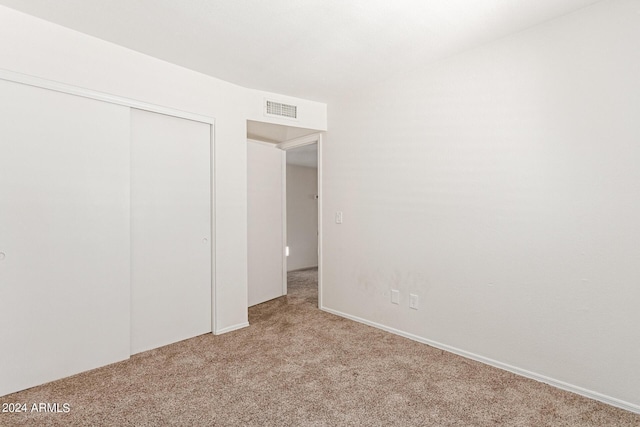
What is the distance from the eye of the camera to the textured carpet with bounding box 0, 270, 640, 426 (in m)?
1.78

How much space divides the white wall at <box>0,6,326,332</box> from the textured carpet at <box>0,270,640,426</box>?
0.71 metres

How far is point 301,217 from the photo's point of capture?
6699 mm

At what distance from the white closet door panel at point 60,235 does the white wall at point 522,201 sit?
86.4 inches

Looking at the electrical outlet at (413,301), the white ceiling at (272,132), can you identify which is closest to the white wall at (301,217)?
the white ceiling at (272,132)

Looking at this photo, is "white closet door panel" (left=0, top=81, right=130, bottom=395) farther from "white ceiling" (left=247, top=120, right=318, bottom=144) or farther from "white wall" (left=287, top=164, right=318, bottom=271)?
"white wall" (left=287, top=164, right=318, bottom=271)

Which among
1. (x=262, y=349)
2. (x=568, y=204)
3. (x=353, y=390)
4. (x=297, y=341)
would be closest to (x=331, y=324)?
(x=297, y=341)

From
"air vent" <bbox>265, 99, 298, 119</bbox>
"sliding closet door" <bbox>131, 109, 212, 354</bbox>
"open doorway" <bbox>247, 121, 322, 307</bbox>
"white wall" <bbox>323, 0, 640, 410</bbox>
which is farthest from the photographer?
"open doorway" <bbox>247, 121, 322, 307</bbox>

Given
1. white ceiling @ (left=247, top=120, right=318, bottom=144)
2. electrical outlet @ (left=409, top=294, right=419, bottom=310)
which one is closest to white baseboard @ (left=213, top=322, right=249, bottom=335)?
electrical outlet @ (left=409, top=294, right=419, bottom=310)

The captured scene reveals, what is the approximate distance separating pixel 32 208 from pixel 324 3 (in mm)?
2227

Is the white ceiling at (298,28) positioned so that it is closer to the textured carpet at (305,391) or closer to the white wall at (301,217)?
the textured carpet at (305,391)

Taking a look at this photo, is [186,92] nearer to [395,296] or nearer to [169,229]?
[169,229]

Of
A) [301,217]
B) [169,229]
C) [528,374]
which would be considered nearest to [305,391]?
[528,374]

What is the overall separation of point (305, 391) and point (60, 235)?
192cm

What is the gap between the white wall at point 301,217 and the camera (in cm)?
649
